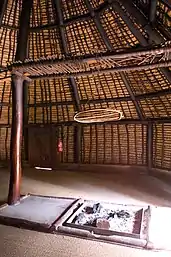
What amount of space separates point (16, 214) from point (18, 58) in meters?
3.40

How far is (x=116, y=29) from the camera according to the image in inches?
190

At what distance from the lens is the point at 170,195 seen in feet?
15.6

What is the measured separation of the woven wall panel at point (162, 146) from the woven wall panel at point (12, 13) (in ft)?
14.1

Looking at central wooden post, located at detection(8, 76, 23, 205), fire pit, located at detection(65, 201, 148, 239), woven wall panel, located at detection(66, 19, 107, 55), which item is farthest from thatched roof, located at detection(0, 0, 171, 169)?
fire pit, located at detection(65, 201, 148, 239)

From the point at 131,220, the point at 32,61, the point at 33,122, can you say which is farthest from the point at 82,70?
the point at 33,122

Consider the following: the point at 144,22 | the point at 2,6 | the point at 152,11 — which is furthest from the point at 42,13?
the point at 152,11

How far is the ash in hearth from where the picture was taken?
10.5ft

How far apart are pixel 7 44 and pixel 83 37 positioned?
73.3 inches

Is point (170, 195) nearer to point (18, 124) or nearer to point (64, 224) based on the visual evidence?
point (64, 224)

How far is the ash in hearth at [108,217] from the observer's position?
319 cm

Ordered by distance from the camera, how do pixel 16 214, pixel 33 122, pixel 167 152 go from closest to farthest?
pixel 16 214
pixel 167 152
pixel 33 122

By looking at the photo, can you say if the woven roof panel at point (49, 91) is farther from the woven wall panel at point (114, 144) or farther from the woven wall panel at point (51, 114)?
the woven wall panel at point (114, 144)

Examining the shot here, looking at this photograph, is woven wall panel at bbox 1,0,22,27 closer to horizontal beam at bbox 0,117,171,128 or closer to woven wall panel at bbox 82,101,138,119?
woven wall panel at bbox 82,101,138,119

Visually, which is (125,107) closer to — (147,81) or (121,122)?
(121,122)
